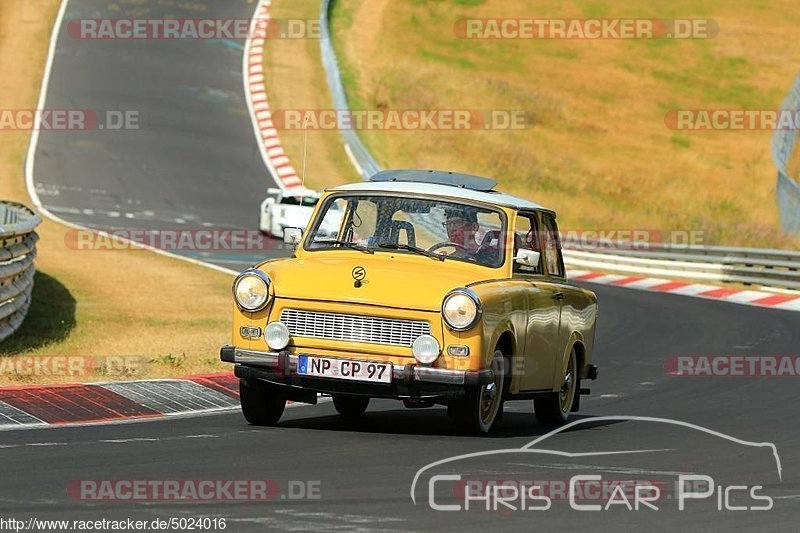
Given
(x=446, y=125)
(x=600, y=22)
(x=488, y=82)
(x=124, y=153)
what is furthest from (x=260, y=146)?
(x=600, y=22)

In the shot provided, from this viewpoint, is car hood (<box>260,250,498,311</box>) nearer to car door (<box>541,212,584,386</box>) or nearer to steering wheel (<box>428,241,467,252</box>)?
steering wheel (<box>428,241,467,252</box>)

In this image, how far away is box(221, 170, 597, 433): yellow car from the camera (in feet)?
32.2

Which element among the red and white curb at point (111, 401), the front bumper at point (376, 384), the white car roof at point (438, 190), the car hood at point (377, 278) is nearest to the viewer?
the front bumper at point (376, 384)

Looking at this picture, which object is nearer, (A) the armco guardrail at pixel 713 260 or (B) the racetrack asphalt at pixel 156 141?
(A) the armco guardrail at pixel 713 260

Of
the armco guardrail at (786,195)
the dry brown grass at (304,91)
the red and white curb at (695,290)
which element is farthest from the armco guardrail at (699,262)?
the dry brown grass at (304,91)

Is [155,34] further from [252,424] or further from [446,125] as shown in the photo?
[252,424]

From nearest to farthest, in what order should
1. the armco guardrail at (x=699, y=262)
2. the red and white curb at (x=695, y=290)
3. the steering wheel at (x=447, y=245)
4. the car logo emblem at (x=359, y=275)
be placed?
the car logo emblem at (x=359, y=275)
the steering wheel at (x=447, y=245)
the red and white curb at (x=695, y=290)
the armco guardrail at (x=699, y=262)

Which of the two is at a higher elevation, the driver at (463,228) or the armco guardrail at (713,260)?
the driver at (463,228)

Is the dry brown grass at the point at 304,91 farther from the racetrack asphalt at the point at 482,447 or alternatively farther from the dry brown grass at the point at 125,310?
the racetrack asphalt at the point at 482,447

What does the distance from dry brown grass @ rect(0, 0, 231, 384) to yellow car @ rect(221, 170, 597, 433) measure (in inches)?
136

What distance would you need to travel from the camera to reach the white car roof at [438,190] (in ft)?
36.2

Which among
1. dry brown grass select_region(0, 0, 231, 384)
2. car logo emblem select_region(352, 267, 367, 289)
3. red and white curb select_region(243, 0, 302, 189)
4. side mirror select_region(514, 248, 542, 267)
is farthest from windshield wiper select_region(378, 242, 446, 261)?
red and white curb select_region(243, 0, 302, 189)

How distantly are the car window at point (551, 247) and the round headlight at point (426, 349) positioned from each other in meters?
2.09

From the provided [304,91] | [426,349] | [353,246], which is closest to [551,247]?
[353,246]
